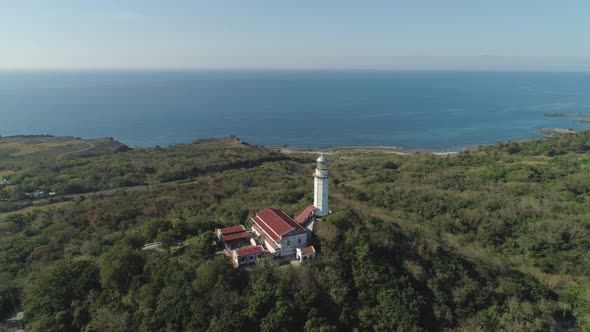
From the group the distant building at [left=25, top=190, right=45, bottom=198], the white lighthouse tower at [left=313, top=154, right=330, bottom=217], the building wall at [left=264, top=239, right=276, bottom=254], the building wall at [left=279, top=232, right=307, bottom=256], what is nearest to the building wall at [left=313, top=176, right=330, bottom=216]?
the white lighthouse tower at [left=313, top=154, right=330, bottom=217]

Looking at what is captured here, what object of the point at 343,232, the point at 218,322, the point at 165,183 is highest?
the point at 343,232

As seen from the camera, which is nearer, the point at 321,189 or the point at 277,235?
the point at 277,235

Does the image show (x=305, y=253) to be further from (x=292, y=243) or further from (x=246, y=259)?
(x=246, y=259)

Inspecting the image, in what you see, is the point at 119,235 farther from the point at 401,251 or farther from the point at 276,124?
the point at 276,124

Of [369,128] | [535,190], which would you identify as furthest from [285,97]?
[535,190]

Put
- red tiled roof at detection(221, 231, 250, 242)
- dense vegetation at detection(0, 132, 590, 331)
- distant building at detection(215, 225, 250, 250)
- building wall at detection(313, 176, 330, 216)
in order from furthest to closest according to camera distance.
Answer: building wall at detection(313, 176, 330, 216) → red tiled roof at detection(221, 231, 250, 242) → distant building at detection(215, 225, 250, 250) → dense vegetation at detection(0, 132, 590, 331)

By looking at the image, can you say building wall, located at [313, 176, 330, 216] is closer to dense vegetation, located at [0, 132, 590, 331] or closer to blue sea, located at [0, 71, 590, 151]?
dense vegetation, located at [0, 132, 590, 331]

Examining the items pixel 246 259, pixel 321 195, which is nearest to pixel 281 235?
pixel 246 259
